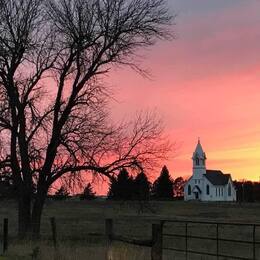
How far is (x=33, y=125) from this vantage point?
2834 cm

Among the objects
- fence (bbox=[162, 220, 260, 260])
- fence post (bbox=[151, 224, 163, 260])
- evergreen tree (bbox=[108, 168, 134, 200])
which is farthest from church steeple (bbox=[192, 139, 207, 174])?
fence post (bbox=[151, 224, 163, 260])

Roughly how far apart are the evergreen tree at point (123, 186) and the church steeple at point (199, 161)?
5595 inches

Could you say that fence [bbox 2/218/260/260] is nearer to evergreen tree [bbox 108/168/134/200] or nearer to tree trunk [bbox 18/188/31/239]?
evergreen tree [bbox 108/168/134/200]

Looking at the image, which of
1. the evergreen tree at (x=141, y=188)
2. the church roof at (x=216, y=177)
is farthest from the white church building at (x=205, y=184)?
the evergreen tree at (x=141, y=188)

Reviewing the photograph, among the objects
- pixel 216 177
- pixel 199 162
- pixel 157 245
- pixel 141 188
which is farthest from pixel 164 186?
pixel 157 245

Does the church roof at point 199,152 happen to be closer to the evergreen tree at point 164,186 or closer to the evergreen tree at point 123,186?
the evergreen tree at point 164,186

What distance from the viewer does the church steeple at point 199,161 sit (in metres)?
171

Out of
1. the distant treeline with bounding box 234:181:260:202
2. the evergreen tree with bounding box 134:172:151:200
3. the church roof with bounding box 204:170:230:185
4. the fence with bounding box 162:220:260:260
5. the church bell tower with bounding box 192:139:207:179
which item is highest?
the church bell tower with bounding box 192:139:207:179

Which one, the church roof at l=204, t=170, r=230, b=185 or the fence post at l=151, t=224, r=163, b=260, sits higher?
the church roof at l=204, t=170, r=230, b=185

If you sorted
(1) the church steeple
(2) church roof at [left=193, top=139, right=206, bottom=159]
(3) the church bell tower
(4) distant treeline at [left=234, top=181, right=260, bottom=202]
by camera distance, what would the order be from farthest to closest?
1. (2) church roof at [left=193, top=139, right=206, bottom=159]
2. (4) distant treeline at [left=234, top=181, right=260, bottom=202]
3. (1) the church steeple
4. (3) the church bell tower

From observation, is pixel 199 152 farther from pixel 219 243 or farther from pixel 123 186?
pixel 123 186

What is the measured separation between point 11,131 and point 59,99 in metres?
2.77

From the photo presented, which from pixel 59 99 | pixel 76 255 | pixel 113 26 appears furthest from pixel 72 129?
pixel 76 255

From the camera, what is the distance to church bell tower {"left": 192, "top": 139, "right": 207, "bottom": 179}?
17000 cm
